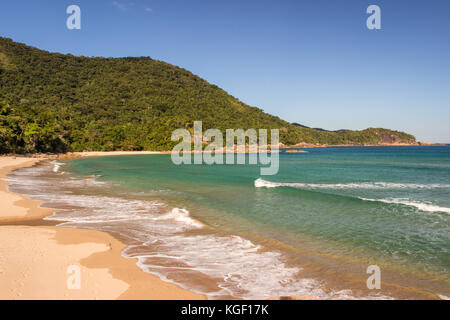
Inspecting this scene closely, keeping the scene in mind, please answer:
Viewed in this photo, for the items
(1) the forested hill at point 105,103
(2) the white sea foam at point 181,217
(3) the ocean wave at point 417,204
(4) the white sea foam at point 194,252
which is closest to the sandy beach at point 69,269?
(4) the white sea foam at point 194,252

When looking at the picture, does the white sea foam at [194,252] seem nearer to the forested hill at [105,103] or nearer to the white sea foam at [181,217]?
the white sea foam at [181,217]

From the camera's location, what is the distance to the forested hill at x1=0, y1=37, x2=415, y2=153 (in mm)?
78338

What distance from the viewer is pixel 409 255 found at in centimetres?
907

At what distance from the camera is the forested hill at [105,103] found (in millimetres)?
78338

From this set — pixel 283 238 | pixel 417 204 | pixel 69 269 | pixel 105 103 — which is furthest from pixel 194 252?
pixel 105 103

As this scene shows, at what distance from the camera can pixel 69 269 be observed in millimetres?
6980

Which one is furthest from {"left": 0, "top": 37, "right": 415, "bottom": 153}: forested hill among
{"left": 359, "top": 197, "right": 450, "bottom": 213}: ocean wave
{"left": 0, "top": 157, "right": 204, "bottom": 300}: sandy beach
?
{"left": 359, "top": 197, "right": 450, "bottom": 213}: ocean wave

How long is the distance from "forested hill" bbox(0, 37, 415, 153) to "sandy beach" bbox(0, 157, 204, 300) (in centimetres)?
6116

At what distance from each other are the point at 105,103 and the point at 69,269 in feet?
441

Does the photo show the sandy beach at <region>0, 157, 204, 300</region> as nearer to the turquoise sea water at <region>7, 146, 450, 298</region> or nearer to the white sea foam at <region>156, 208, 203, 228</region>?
the turquoise sea water at <region>7, 146, 450, 298</region>

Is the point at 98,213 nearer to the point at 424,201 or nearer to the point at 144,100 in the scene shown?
the point at 424,201

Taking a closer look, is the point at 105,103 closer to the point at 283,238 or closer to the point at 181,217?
the point at 181,217

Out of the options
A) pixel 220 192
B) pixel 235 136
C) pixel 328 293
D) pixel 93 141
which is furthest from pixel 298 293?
pixel 235 136
